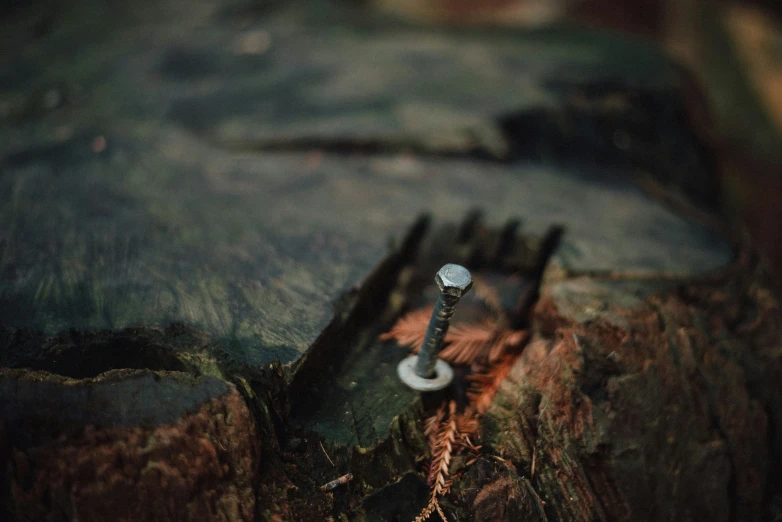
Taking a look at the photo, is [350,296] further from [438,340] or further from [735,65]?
[735,65]

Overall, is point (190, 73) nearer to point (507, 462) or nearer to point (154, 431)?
point (154, 431)

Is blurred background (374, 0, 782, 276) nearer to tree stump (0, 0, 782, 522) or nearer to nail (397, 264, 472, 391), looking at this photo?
tree stump (0, 0, 782, 522)

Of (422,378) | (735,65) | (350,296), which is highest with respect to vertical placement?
(350,296)

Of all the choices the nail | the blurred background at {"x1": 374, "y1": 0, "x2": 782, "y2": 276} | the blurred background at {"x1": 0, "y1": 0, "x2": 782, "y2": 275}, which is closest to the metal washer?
the nail

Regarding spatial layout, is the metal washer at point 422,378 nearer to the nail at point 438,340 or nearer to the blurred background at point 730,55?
the nail at point 438,340

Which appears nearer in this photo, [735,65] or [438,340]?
[438,340]

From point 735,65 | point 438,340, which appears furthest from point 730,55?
point 438,340

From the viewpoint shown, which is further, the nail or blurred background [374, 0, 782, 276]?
blurred background [374, 0, 782, 276]

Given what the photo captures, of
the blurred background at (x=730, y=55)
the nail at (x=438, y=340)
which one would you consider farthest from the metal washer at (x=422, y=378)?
the blurred background at (x=730, y=55)
